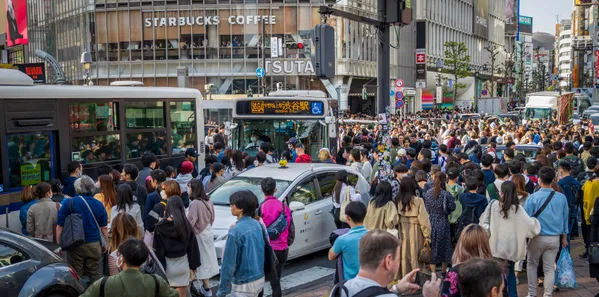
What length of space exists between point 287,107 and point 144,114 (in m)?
4.27

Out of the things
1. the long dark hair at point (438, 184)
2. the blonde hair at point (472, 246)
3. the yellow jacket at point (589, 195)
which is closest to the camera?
the blonde hair at point (472, 246)

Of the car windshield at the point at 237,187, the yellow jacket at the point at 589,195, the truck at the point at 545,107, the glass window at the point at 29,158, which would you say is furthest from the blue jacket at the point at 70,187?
the truck at the point at 545,107

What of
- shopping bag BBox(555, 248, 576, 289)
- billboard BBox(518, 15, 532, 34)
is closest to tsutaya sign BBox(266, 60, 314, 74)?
shopping bag BBox(555, 248, 576, 289)

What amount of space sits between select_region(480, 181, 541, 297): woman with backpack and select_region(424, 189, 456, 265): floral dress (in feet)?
4.75

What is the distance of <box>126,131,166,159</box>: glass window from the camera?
13595 mm

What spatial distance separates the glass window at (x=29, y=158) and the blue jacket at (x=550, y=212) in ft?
25.1

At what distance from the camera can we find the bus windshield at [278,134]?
56.7 feet

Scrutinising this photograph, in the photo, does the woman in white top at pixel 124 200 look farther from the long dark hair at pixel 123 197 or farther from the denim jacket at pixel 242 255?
the denim jacket at pixel 242 255

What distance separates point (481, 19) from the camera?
101188 millimetres

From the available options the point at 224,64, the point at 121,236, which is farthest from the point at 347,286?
the point at 224,64

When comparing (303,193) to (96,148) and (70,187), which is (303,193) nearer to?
(70,187)

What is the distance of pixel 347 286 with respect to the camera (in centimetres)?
408

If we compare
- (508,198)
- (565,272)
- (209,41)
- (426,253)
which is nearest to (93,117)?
(426,253)

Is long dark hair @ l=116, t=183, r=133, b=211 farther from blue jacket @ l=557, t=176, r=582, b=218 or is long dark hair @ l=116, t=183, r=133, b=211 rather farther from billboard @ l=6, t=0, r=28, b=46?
billboard @ l=6, t=0, r=28, b=46
